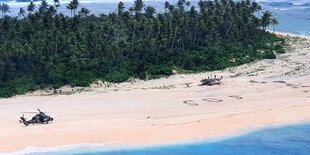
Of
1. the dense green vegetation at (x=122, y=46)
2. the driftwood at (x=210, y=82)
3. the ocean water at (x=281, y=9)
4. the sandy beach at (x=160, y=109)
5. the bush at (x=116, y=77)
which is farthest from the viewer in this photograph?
the ocean water at (x=281, y=9)

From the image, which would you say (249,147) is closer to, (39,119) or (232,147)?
(232,147)

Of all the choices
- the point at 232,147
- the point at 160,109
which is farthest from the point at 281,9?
the point at 232,147

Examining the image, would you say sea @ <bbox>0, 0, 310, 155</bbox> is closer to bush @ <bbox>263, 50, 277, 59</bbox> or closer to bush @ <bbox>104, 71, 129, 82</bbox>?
bush @ <bbox>104, 71, 129, 82</bbox>

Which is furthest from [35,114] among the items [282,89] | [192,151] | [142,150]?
[282,89]

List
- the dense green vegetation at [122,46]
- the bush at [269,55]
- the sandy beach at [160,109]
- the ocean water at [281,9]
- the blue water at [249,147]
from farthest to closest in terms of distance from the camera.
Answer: the ocean water at [281,9] → the bush at [269,55] → the dense green vegetation at [122,46] → the sandy beach at [160,109] → the blue water at [249,147]

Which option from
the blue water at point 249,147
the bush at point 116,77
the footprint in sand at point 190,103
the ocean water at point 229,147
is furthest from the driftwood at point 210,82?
the ocean water at point 229,147

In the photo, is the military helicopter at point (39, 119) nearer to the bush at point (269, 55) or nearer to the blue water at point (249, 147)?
the blue water at point (249, 147)

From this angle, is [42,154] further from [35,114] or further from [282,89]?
[282,89]
